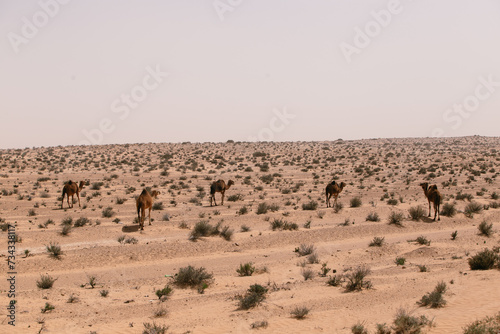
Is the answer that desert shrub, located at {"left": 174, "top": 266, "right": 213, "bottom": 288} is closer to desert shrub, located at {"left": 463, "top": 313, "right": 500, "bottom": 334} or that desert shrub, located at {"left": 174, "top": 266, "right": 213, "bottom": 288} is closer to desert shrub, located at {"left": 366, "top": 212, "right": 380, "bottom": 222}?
desert shrub, located at {"left": 463, "top": 313, "right": 500, "bottom": 334}

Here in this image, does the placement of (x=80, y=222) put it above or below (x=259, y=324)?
above

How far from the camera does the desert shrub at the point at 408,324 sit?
8273 millimetres

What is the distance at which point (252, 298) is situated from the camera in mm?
10258

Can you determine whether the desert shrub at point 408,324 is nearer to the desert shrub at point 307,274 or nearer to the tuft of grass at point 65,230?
the desert shrub at point 307,274

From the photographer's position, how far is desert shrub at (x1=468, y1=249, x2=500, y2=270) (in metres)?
12.8

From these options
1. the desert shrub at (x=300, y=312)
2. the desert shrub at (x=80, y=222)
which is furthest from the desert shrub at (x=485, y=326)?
the desert shrub at (x=80, y=222)

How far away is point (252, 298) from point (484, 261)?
730 centimetres

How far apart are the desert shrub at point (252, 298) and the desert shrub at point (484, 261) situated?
21.7 ft

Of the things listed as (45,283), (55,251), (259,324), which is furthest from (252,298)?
(55,251)

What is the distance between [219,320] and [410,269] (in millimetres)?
6885

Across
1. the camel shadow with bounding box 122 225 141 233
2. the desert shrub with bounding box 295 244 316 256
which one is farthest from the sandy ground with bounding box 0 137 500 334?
the desert shrub with bounding box 295 244 316 256

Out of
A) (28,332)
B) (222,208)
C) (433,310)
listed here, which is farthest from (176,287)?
(222,208)

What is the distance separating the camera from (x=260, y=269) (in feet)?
45.2

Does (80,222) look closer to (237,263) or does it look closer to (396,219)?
(237,263)
